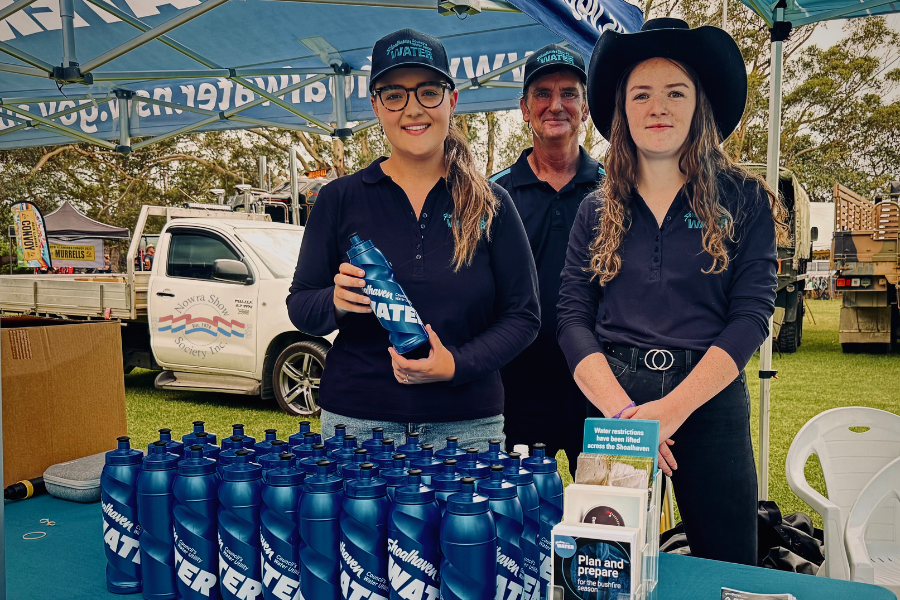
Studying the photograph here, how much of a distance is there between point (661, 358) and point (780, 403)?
6227mm

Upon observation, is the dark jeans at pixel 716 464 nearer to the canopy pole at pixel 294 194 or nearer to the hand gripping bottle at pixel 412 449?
the hand gripping bottle at pixel 412 449

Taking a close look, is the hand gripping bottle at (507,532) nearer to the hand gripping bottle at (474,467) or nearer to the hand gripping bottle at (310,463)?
the hand gripping bottle at (474,467)

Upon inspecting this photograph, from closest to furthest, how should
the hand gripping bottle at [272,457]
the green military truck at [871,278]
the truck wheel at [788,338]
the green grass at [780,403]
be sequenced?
the hand gripping bottle at [272,457]
the green grass at [780,403]
the green military truck at [871,278]
the truck wheel at [788,338]

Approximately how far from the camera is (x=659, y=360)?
5.76 ft

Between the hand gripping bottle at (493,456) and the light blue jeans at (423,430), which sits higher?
the hand gripping bottle at (493,456)

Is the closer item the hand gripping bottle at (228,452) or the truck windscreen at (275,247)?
the hand gripping bottle at (228,452)

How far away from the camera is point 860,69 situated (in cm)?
2755

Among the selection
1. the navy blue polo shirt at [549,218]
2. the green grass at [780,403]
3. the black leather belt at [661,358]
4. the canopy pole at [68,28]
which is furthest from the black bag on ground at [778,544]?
the canopy pole at [68,28]

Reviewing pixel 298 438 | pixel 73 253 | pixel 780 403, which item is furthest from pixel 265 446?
pixel 73 253

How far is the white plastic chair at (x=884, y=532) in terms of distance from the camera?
2123mm

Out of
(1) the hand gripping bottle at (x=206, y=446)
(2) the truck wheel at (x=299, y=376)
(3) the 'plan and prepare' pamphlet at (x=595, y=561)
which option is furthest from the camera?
(2) the truck wheel at (x=299, y=376)

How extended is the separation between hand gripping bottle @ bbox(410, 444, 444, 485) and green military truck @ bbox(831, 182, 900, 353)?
33.9ft

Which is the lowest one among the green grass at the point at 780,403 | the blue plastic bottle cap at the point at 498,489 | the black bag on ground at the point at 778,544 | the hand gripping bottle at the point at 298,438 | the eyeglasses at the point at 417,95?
the green grass at the point at 780,403

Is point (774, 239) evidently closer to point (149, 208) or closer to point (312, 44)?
point (312, 44)
